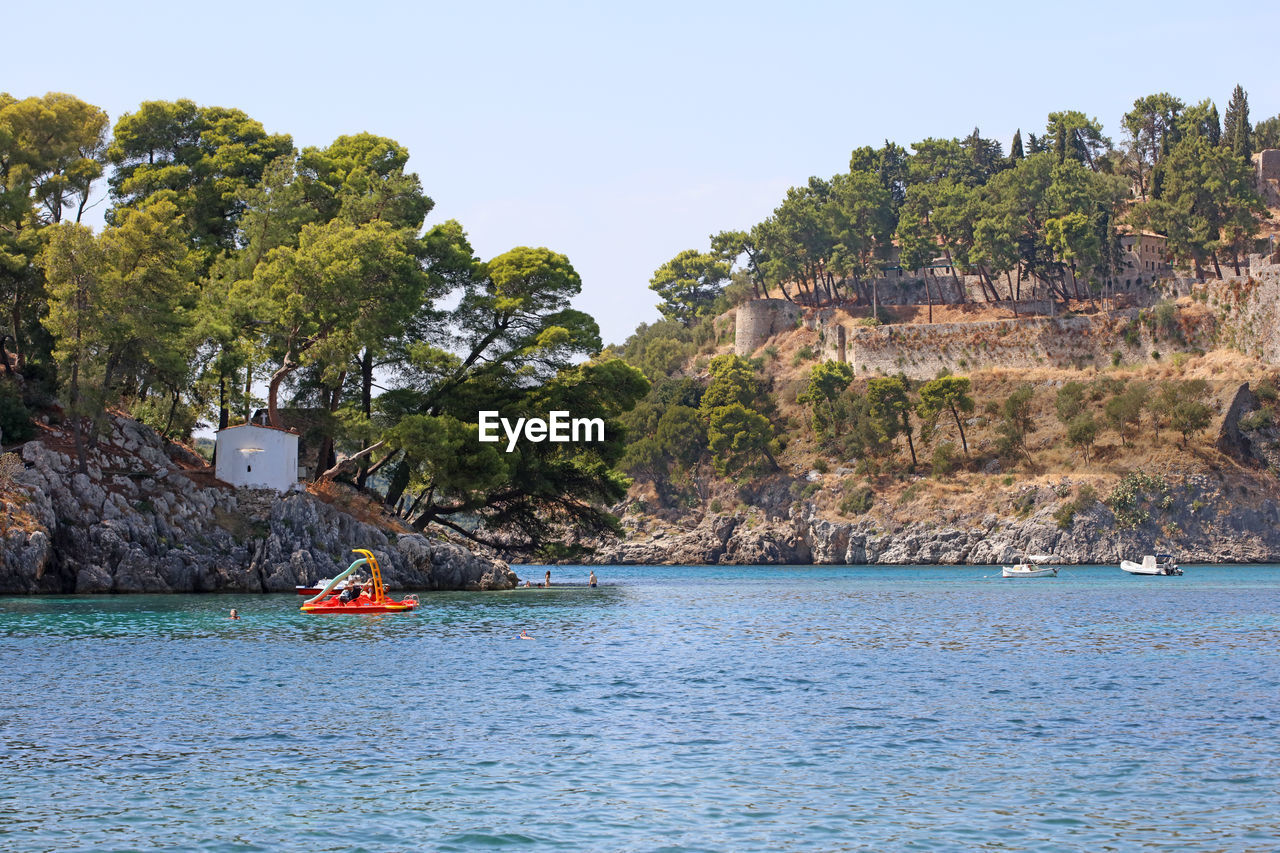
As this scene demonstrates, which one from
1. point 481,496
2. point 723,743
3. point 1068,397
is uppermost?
point 1068,397

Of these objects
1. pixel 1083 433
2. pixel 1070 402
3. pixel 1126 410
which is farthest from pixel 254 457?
pixel 1070 402

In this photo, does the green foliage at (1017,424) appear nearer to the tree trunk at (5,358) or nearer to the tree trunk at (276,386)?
the tree trunk at (276,386)

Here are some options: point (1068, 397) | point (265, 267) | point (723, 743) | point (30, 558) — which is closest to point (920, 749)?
point (723, 743)

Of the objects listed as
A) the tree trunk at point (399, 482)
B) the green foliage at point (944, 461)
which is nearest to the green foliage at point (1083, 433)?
the green foliage at point (944, 461)

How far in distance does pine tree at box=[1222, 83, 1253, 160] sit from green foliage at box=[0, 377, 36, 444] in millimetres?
117630

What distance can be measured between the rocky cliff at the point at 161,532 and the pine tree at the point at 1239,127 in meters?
108

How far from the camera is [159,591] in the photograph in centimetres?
5112

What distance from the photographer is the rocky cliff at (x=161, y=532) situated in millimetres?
48688

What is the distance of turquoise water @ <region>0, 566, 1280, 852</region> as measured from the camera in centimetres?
1599

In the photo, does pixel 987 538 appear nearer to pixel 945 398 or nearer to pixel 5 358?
pixel 945 398

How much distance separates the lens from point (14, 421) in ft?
169

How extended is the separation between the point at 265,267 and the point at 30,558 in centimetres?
1667

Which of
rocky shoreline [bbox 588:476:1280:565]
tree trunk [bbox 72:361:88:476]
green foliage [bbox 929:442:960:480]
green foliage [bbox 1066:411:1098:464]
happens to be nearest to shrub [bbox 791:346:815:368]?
rocky shoreline [bbox 588:476:1280:565]

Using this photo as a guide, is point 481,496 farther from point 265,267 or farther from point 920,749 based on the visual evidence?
point 920,749
